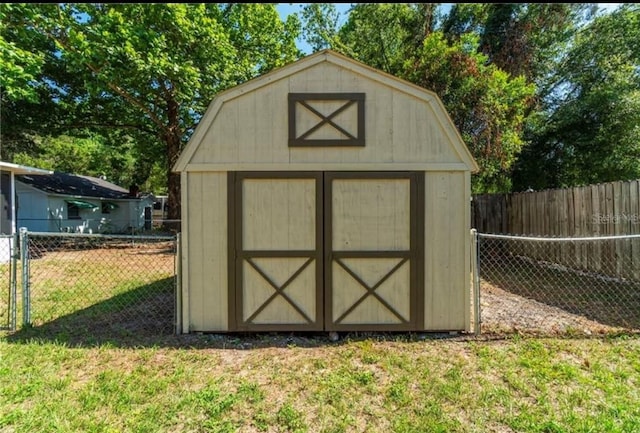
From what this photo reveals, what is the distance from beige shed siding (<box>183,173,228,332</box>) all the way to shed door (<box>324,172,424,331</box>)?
1.28m

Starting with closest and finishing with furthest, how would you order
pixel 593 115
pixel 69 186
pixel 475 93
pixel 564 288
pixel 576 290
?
pixel 576 290 → pixel 564 288 → pixel 475 93 → pixel 593 115 → pixel 69 186

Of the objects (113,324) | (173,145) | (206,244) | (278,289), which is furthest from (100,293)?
(173,145)

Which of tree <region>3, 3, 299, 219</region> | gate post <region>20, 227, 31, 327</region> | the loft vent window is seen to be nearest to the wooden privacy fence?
the loft vent window

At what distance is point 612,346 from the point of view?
3.71 m

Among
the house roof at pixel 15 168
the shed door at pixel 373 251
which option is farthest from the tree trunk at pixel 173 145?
the shed door at pixel 373 251

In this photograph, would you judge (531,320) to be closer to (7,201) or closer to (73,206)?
(7,201)

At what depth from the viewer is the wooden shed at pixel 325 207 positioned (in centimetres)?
407

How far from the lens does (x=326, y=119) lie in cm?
408

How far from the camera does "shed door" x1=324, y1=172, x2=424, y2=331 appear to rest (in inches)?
162

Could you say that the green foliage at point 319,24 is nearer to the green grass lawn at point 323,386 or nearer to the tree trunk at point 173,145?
the tree trunk at point 173,145

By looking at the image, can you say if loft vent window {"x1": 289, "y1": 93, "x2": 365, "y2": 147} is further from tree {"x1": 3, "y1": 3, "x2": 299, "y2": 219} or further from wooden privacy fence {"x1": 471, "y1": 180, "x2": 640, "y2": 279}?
tree {"x1": 3, "y1": 3, "x2": 299, "y2": 219}

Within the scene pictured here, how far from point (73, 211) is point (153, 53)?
13.3 m

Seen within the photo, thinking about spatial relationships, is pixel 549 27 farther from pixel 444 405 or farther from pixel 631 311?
pixel 444 405

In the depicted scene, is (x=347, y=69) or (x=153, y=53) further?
(x=153, y=53)
